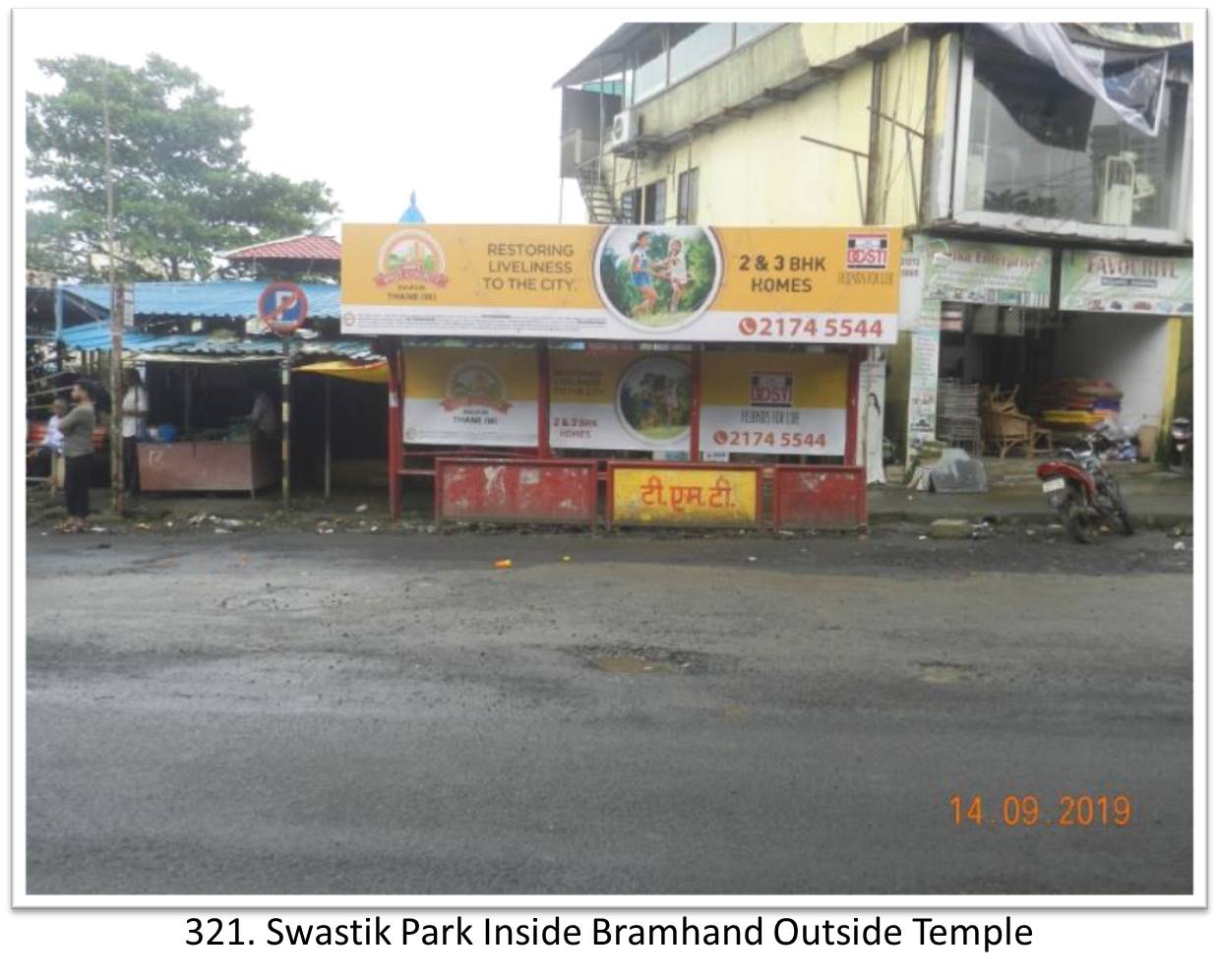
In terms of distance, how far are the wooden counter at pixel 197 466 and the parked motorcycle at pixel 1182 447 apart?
14728 mm

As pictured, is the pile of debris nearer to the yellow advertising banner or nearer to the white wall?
the yellow advertising banner

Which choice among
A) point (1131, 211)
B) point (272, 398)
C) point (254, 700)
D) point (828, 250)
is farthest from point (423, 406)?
point (1131, 211)

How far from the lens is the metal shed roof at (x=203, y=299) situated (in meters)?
15.1

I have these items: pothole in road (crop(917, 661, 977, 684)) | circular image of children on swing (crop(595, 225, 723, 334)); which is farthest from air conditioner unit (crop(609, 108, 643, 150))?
pothole in road (crop(917, 661, 977, 684))

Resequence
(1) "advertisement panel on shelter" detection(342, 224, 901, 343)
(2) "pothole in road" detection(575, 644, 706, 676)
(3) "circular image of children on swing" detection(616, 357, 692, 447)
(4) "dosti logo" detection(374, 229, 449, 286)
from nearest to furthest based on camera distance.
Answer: (2) "pothole in road" detection(575, 644, 706, 676)
(1) "advertisement panel on shelter" detection(342, 224, 901, 343)
(4) "dosti logo" detection(374, 229, 449, 286)
(3) "circular image of children on swing" detection(616, 357, 692, 447)

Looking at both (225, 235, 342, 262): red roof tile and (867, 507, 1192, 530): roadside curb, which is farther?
(225, 235, 342, 262): red roof tile

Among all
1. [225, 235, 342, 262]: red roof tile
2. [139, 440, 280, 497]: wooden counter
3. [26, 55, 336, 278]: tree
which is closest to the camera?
[139, 440, 280, 497]: wooden counter

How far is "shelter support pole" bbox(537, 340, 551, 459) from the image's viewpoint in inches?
492

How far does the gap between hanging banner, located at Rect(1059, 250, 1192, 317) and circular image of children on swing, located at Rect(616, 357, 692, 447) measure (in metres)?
7.41

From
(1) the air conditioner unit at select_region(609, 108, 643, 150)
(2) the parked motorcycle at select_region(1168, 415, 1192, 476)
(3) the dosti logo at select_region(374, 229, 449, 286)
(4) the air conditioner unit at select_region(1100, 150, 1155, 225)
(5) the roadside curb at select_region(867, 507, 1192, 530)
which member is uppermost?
(1) the air conditioner unit at select_region(609, 108, 643, 150)

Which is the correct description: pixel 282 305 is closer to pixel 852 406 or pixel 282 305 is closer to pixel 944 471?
pixel 852 406

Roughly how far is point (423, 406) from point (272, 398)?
4268 mm

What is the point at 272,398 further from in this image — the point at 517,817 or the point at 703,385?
the point at 517,817
